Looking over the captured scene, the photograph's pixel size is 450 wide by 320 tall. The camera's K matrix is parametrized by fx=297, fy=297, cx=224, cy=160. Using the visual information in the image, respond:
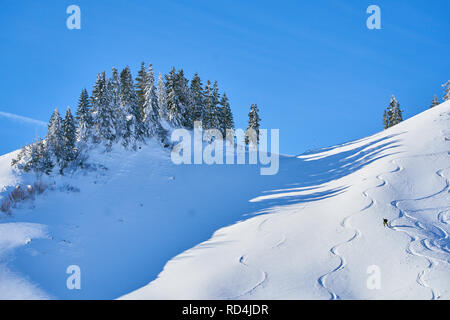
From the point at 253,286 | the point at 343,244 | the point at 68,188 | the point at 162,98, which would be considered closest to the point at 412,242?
the point at 343,244

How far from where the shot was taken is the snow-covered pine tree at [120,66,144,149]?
30705mm

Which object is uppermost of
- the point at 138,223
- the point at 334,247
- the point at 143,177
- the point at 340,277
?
the point at 143,177

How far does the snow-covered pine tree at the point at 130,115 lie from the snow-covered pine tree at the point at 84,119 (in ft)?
11.4

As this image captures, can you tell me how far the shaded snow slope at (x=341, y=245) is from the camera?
1024 centimetres

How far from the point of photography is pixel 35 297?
11078mm

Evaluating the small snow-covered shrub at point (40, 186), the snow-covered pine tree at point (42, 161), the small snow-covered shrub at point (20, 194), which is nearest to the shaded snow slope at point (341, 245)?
the small snow-covered shrub at point (20, 194)

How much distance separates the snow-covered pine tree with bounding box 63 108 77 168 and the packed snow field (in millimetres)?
1764

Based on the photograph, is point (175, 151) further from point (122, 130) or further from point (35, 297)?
point (35, 297)

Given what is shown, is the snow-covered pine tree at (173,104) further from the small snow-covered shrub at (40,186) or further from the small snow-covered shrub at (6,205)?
the small snow-covered shrub at (6,205)

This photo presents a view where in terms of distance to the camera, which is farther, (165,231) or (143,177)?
(143,177)

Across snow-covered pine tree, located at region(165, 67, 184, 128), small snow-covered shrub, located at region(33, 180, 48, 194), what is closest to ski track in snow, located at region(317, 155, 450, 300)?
small snow-covered shrub, located at region(33, 180, 48, 194)
